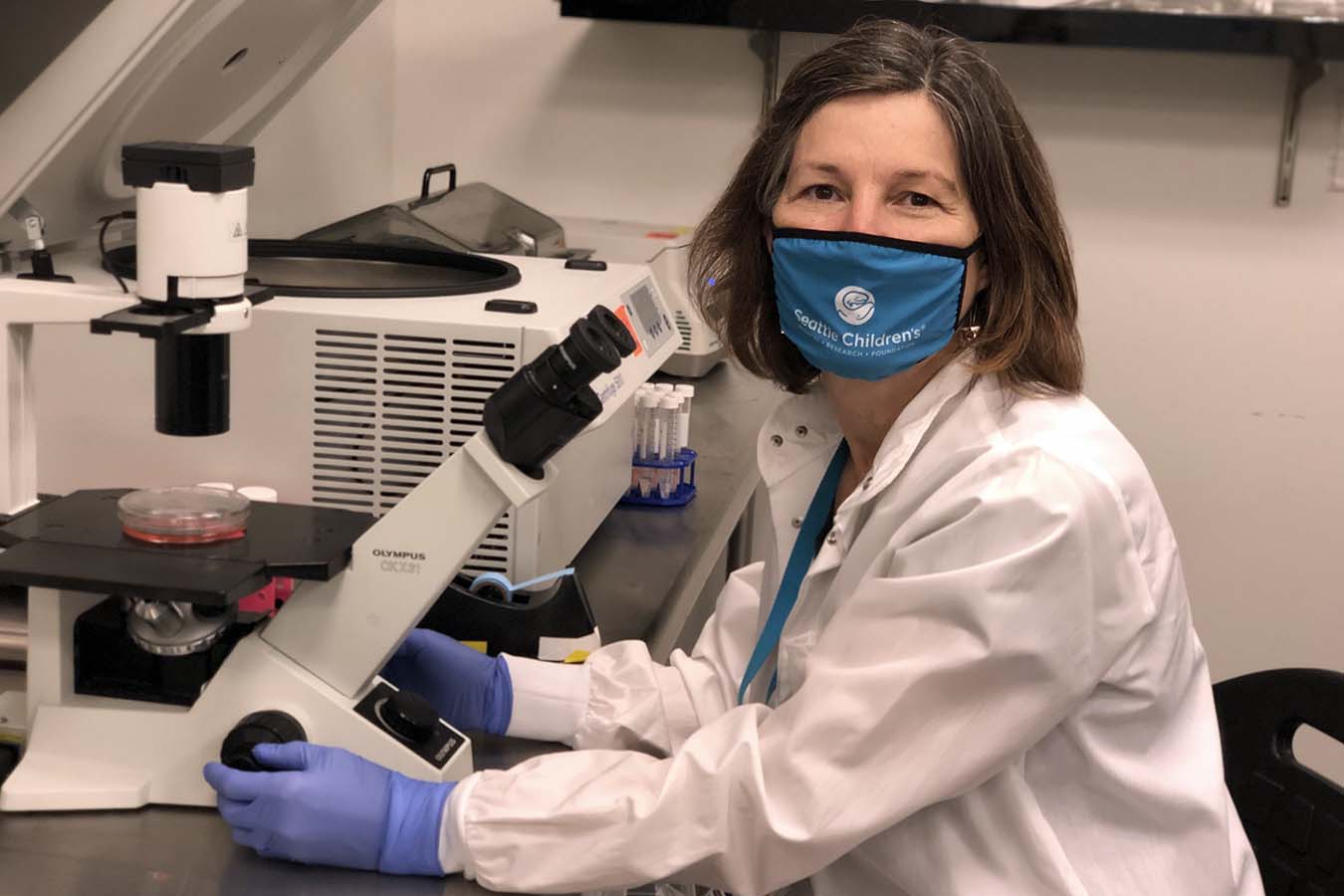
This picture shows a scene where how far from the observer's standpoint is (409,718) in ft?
3.71

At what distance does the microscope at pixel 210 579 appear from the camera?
3.35 feet

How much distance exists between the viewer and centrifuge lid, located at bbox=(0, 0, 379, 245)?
1.50 m

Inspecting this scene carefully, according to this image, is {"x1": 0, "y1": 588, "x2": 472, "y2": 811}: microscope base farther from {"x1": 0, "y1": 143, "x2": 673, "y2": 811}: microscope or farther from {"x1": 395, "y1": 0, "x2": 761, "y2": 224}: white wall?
{"x1": 395, "y1": 0, "x2": 761, "y2": 224}: white wall

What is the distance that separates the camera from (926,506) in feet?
3.71

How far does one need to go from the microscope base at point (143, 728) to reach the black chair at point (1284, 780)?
0.97 metres

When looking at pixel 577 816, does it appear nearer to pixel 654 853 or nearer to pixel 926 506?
pixel 654 853

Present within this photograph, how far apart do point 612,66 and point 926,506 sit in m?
2.12

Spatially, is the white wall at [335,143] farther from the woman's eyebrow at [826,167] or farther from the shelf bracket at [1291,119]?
the shelf bracket at [1291,119]

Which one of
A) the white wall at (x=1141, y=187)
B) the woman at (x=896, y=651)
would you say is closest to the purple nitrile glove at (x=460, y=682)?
the woman at (x=896, y=651)

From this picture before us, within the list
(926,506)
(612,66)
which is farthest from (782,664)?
(612,66)

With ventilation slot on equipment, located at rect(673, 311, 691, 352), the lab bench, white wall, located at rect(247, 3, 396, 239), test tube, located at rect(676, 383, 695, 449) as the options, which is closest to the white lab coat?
the lab bench

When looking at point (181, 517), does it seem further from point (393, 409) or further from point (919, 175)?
point (919, 175)

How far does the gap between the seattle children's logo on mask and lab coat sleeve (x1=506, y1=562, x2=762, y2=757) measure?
1.32 feet

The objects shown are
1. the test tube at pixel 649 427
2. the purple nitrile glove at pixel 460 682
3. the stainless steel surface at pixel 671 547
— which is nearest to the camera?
the purple nitrile glove at pixel 460 682
